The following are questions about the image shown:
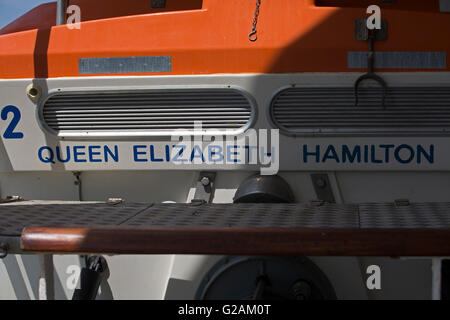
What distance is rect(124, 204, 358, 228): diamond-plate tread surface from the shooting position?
5.28 ft

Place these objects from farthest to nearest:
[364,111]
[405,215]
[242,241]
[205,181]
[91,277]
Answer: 1. [205,181]
2. [364,111]
3. [91,277]
4. [405,215]
5. [242,241]

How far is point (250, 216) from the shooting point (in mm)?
1724

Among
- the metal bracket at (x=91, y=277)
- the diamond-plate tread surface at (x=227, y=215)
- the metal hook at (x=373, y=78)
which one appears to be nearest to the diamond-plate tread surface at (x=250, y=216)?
the diamond-plate tread surface at (x=227, y=215)

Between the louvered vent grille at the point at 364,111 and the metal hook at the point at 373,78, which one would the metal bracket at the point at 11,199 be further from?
the metal hook at the point at 373,78

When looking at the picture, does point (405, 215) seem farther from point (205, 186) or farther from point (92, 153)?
point (92, 153)

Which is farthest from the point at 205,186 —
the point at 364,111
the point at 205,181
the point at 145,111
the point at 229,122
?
the point at 364,111

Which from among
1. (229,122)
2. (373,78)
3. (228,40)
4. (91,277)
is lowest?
(91,277)

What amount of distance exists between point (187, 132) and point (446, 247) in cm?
→ 106

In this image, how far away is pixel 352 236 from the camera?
1367 mm

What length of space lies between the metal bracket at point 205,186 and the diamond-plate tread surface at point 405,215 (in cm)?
58

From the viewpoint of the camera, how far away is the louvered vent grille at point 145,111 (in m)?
2.04

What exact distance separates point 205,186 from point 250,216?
0.42 m

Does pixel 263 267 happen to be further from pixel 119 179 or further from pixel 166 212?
pixel 119 179

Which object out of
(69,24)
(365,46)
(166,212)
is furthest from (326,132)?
(69,24)
